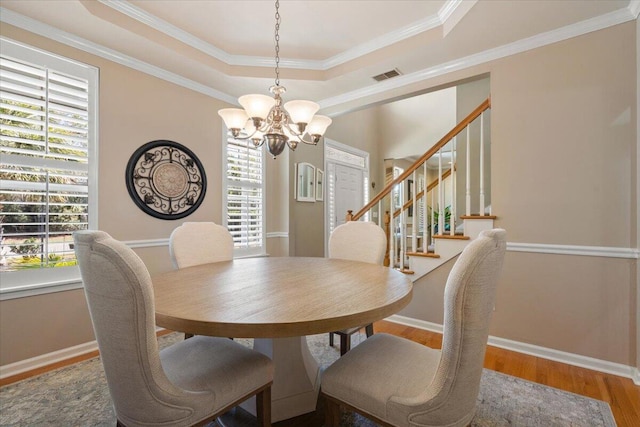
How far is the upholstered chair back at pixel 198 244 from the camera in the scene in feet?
6.87

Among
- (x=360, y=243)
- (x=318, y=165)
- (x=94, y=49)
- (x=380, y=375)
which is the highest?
(x=94, y=49)

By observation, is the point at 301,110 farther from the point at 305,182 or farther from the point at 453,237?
the point at 305,182

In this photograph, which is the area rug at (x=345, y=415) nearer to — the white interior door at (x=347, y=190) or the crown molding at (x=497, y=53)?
the crown molding at (x=497, y=53)

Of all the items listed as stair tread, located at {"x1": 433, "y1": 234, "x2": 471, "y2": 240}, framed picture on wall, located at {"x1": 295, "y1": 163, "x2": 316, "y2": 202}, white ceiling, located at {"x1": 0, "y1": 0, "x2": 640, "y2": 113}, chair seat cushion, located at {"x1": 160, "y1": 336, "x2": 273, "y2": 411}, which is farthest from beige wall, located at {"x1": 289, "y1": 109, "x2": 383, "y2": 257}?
chair seat cushion, located at {"x1": 160, "y1": 336, "x2": 273, "y2": 411}

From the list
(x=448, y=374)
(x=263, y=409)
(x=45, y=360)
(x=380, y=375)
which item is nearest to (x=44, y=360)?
(x=45, y=360)

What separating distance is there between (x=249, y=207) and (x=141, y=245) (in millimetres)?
1304

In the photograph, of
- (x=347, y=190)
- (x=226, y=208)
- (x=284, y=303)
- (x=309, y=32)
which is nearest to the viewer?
(x=284, y=303)

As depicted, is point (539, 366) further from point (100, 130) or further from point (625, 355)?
point (100, 130)

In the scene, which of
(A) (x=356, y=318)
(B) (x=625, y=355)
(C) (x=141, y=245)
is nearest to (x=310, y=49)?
(C) (x=141, y=245)

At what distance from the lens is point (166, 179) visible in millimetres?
2879

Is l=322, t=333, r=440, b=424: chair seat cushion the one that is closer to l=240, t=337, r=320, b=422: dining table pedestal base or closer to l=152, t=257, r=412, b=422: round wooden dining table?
l=152, t=257, r=412, b=422: round wooden dining table

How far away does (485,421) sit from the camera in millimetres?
1585

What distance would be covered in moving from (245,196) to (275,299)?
2673mm

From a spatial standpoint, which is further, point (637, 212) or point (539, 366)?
point (539, 366)
